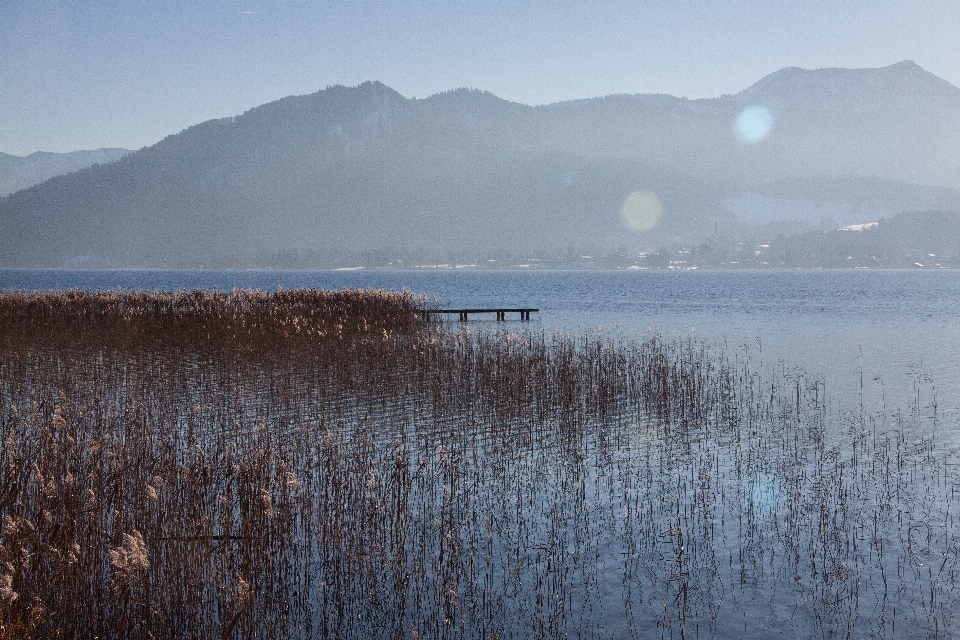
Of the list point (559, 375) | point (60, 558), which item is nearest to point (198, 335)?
point (559, 375)

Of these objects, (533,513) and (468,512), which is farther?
(533,513)

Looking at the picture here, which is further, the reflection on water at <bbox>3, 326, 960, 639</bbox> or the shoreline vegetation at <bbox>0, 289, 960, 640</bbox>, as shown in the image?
the reflection on water at <bbox>3, 326, 960, 639</bbox>

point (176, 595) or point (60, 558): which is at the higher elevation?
point (60, 558)

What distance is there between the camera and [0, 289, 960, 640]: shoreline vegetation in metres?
7.17

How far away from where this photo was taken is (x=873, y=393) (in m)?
A: 20.3

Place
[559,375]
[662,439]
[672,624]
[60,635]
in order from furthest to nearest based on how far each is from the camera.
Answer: [559,375] < [662,439] < [672,624] < [60,635]

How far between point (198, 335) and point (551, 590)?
20.8m

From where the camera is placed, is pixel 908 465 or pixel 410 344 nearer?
pixel 908 465

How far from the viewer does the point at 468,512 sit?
10039 millimetres

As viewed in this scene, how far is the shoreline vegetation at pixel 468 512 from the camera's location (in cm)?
717

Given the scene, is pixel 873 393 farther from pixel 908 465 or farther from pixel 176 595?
pixel 176 595

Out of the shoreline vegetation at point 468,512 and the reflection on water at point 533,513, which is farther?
the reflection on water at point 533,513

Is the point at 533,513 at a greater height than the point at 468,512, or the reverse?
the point at 468,512

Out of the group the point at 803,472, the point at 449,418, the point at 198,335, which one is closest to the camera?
the point at 803,472
